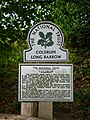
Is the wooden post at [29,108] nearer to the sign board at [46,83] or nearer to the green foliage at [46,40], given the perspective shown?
the sign board at [46,83]

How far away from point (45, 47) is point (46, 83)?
51cm

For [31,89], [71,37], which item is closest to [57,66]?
[31,89]

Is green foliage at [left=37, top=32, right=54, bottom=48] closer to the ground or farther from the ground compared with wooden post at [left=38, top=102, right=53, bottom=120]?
farther from the ground

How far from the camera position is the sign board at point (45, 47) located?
18.9 feet

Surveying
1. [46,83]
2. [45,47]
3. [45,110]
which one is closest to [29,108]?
[45,110]

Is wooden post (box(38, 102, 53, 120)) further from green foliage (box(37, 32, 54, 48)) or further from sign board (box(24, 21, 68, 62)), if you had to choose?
green foliage (box(37, 32, 54, 48))

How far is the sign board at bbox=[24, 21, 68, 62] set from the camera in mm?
5770

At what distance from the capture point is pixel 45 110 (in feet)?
19.1

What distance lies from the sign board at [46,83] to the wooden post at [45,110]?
94 mm

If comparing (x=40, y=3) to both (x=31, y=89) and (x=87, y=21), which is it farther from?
(x=31, y=89)

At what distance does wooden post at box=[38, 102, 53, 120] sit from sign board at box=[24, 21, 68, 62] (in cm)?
63

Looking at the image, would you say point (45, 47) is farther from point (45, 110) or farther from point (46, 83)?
point (45, 110)

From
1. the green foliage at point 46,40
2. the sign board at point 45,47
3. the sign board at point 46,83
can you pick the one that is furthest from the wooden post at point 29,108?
the green foliage at point 46,40

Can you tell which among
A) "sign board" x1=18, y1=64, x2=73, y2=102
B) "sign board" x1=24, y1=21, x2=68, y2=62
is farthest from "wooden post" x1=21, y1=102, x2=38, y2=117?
"sign board" x1=24, y1=21, x2=68, y2=62
